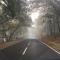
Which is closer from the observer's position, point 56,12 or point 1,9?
point 1,9

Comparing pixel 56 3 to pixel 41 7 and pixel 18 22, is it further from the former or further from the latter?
pixel 18 22

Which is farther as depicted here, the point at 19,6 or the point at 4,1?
the point at 19,6

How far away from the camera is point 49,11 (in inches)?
1903

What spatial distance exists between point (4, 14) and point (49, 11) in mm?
8882

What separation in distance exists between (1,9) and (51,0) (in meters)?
9.20

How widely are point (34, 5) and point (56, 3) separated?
4033 mm

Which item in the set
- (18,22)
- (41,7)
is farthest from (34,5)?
(18,22)

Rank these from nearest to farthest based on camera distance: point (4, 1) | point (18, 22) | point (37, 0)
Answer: point (4, 1), point (37, 0), point (18, 22)

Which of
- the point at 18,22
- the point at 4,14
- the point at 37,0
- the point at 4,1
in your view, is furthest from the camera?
the point at 18,22

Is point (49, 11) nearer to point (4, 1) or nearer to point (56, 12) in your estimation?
point (56, 12)

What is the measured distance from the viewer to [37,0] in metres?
42.8

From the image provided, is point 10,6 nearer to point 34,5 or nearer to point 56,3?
point 34,5

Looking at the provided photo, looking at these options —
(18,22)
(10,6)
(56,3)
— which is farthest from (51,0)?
(18,22)

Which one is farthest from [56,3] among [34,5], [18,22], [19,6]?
[18,22]
